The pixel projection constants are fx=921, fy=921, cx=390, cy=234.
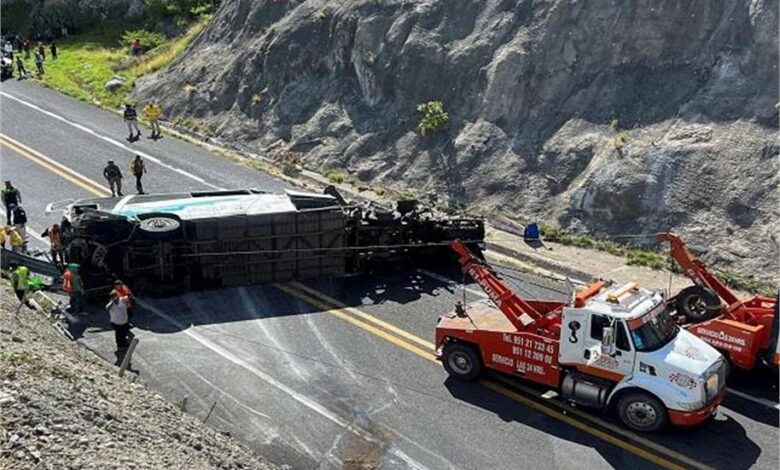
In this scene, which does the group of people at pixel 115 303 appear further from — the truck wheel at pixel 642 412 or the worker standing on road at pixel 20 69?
the worker standing on road at pixel 20 69

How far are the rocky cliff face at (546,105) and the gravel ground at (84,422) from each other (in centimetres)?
1318

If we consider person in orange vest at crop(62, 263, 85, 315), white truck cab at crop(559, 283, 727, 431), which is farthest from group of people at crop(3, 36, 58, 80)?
white truck cab at crop(559, 283, 727, 431)

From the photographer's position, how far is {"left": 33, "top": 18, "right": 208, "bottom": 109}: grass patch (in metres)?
37.5

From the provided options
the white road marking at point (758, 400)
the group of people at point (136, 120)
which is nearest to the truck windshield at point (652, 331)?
the white road marking at point (758, 400)

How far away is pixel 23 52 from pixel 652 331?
129ft

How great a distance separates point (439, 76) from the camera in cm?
2889

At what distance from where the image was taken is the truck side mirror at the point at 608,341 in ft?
48.8

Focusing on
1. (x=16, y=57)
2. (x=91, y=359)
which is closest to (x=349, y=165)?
(x=91, y=359)

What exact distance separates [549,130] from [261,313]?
1076 centimetres

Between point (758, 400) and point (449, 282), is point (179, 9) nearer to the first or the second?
point (449, 282)

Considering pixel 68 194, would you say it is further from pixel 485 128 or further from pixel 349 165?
pixel 485 128

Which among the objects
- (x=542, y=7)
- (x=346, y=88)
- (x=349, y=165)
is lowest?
(x=349, y=165)

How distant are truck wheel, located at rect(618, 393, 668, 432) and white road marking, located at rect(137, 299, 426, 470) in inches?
138

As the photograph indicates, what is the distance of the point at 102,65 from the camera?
41344 mm
